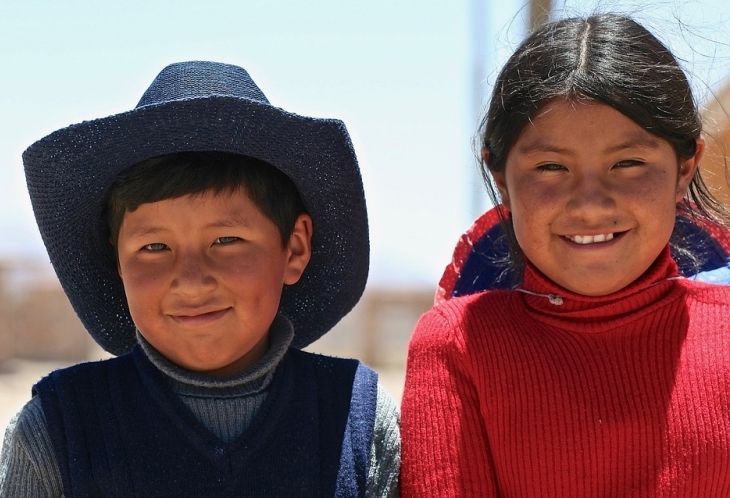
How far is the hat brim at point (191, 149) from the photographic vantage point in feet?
7.46

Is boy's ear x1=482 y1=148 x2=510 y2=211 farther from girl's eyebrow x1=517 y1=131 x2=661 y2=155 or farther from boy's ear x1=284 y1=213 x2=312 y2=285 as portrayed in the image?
boy's ear x1=284 y1=213 x2=312 y2=285

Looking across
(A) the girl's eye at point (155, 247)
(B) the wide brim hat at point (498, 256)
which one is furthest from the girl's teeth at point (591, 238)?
(A) the girl's eye at point (155, 247)

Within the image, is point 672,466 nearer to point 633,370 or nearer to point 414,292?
point 633,370

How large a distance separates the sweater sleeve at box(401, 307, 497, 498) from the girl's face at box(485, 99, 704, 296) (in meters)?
0.32

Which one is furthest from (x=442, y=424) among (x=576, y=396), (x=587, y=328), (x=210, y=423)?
(x=210, y=423)

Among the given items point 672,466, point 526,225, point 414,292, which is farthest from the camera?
point 414,292

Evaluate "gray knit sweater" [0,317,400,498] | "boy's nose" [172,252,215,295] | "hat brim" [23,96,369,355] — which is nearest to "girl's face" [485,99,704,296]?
"hat brim" [23,96,369,355]

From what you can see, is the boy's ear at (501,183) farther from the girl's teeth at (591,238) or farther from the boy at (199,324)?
the boy at (199,324)

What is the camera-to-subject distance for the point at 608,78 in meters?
2.46

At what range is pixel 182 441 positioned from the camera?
7.50 feet

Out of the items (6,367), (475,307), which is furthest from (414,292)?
(475,307)

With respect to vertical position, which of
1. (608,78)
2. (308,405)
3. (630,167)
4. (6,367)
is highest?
(6,367)

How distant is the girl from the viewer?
236cm

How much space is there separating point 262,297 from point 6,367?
1188 centimetres
